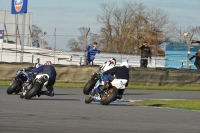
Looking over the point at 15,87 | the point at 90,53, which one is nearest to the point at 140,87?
the point at 90,53

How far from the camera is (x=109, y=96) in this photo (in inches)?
605

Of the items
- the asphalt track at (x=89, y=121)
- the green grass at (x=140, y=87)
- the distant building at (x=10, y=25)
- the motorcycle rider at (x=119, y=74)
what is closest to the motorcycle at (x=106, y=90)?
the motorcycle rider at (x=119, y=74)

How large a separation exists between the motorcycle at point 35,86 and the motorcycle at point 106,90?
1468 millimetres

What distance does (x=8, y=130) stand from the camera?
8.73 metres

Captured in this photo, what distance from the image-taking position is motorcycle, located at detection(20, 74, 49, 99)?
16.4 meters

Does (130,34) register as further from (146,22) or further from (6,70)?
(6,70)

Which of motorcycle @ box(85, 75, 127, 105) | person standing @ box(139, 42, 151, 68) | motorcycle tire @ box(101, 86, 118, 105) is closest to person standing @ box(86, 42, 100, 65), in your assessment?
person standing @ box(139, 42, 151, 68)

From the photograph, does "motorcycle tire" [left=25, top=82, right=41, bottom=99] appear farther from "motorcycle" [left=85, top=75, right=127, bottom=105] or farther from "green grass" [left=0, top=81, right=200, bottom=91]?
"green grass" [left=0, top=81, right=200, bottom=91]

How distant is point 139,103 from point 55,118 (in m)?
7.03

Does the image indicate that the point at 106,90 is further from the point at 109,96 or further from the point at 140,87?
the point at 140,87

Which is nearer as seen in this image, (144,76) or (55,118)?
(55,118)

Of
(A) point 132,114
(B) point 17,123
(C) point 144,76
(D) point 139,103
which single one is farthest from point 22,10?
(B) point 17,123

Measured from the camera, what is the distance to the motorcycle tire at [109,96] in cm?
1526

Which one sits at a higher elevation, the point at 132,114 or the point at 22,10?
the point at 22,10
